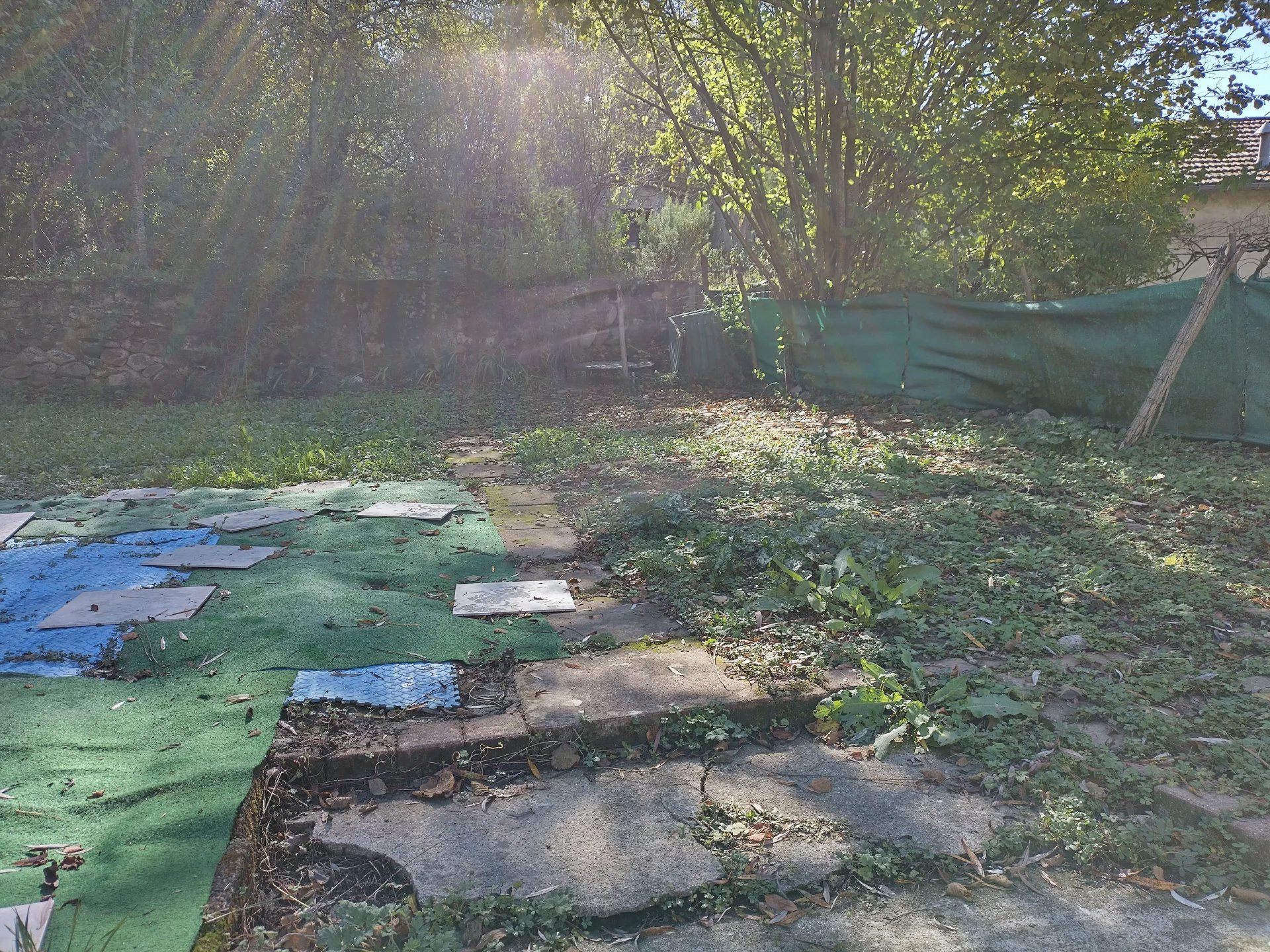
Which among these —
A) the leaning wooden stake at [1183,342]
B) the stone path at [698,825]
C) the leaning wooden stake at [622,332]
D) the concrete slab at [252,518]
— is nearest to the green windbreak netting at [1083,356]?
the leaning wooden stake at [1183,342]

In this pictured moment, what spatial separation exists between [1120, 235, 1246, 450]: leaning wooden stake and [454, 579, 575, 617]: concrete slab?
4701 mm

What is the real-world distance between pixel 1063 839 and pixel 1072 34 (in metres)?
7.49

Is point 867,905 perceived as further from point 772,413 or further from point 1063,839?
point 772,413

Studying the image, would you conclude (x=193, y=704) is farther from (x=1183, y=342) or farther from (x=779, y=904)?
(x=1183, y=342)

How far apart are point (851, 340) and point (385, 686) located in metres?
7.87

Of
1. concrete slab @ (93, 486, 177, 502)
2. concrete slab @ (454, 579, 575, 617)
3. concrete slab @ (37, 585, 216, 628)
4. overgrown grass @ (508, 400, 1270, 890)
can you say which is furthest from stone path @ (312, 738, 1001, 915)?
concrete slab @ (93, 486, 177, 502)

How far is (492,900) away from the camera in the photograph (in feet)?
6.72

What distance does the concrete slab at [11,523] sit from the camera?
4.82 m

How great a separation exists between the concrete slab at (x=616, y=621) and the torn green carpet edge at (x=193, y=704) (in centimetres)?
11

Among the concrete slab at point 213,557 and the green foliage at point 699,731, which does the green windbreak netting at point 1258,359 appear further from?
the concrete slab at point 213,557

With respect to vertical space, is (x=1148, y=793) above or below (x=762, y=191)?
below

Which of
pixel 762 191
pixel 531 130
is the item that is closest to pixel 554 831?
pixel 762 191

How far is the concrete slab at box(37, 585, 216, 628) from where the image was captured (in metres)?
3.54

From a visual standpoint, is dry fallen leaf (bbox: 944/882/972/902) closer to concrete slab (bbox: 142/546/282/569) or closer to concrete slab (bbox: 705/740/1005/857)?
concrete slab (bbox: 705/740/1005/857)
